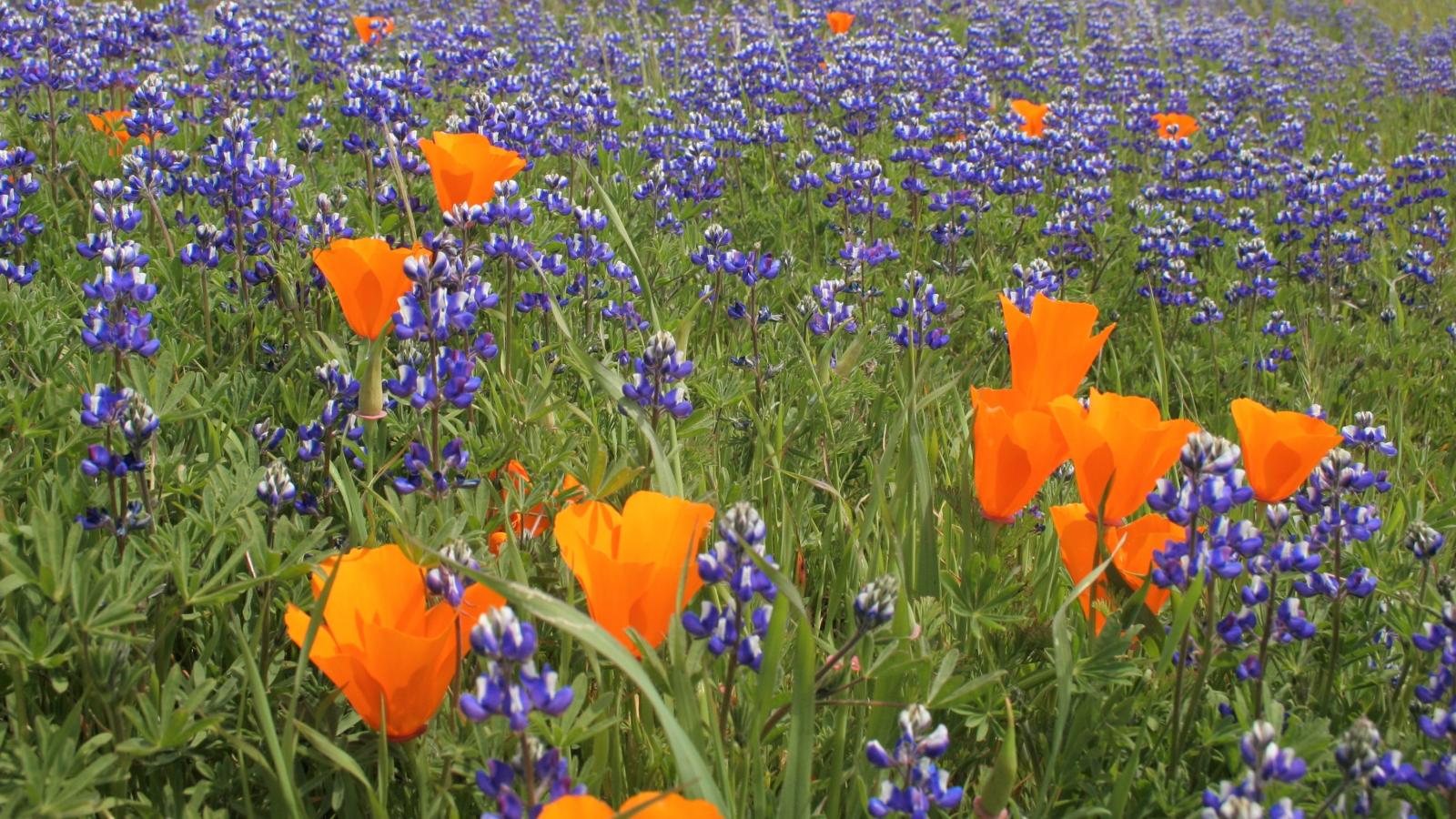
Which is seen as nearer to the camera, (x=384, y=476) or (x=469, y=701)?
(x=469, y=701)

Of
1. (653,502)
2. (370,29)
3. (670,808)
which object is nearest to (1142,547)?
(653,502)

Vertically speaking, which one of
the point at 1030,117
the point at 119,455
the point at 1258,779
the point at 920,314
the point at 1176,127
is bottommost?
the point at 1176,127

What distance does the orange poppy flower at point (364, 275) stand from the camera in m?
2.04

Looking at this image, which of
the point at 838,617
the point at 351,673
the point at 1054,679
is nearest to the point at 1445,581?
the point at 1054,679

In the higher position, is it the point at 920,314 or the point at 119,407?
the point at 119,407

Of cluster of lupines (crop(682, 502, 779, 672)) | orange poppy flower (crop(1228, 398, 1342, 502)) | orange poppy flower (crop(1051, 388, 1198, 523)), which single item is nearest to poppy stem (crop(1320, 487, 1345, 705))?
orange poppy flower (crop(1228, 398, 1342, 502))

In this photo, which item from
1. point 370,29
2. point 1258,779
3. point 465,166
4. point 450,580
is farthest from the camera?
point 370,29

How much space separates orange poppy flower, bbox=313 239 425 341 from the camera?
2.04 meters

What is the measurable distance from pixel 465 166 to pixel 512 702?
1703 millimetres

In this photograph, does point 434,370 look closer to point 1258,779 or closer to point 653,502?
point 653,502

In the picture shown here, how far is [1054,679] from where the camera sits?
1.83 m

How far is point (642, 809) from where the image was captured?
3.68ft

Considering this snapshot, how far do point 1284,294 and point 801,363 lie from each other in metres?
2.58

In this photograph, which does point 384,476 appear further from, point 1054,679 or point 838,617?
point 1054,679
